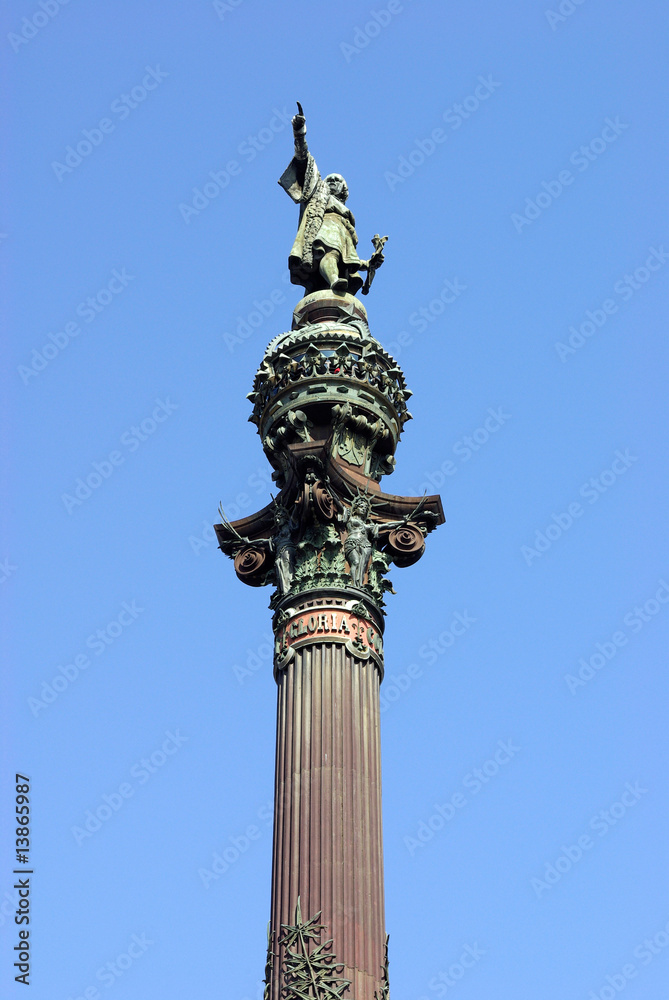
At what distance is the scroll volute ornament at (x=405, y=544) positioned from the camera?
30547 mm

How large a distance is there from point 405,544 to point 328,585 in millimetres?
2194

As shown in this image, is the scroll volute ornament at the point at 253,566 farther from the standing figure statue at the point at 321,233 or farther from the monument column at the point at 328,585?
the standing figure statue at the point at 321,233

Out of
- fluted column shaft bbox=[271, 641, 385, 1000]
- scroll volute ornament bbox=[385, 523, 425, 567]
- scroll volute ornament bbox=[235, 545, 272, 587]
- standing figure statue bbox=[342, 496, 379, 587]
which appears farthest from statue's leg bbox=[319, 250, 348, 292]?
fluted column shaft bbox=[271, 641, 385, 1000]

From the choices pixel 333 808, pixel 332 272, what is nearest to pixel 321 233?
pixel 332 272

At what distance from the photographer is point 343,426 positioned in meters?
31.6

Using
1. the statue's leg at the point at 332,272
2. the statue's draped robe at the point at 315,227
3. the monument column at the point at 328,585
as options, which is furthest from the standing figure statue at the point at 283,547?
the statue's draped robe at the point at 315,227

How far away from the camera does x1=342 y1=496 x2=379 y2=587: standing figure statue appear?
29.6 metres

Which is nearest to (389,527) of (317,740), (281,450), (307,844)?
(281,450)

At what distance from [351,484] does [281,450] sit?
88.9 inches

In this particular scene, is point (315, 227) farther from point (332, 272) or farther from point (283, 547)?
point (283, 547)

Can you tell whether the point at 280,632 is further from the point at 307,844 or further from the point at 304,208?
the point at 304,208

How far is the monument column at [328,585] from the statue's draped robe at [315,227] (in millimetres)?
54

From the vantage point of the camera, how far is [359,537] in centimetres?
2995

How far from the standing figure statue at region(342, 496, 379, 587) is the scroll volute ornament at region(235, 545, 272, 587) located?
6.44ft
